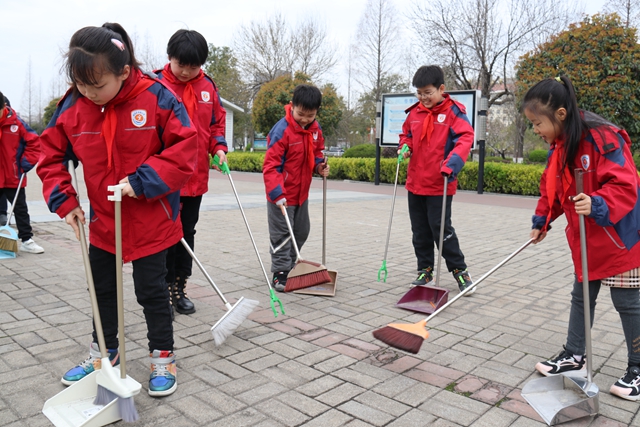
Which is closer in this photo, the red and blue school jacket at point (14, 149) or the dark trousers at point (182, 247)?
the dark trousers at point (182, 247)

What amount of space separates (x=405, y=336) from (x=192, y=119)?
195cm

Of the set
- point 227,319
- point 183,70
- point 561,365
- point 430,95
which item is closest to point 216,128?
point 183,70

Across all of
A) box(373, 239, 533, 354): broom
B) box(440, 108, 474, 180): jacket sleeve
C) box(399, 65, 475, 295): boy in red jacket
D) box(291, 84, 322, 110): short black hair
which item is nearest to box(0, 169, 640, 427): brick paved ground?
box(373, 239, 533, 354): broom

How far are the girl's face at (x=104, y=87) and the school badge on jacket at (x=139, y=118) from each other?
0.12m

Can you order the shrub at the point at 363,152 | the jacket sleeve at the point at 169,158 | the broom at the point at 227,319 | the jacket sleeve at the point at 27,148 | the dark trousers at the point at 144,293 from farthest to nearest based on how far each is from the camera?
the shrub at the point at 363,152, the jacket sleeve at the point at 27,148, the broom at the point at 227,319, the dark trousers at the point at 144,293, the jacket sleeve at the point at 169,158

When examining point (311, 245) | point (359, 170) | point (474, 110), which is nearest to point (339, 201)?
point (474, 110)

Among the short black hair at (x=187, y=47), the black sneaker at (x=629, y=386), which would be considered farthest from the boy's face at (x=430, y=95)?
the black sneaker at (x=629, y=386)

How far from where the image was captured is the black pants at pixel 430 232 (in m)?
4.36

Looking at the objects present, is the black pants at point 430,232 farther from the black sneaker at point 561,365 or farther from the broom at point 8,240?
the broom at point 8,240

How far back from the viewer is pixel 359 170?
16.6m

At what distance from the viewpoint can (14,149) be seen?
5.63 metres

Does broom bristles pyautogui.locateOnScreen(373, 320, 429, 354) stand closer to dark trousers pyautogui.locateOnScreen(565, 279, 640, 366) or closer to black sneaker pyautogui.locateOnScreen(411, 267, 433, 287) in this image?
dark trousers pyautogui.locateOnScreen(565, 279, 640, 366)

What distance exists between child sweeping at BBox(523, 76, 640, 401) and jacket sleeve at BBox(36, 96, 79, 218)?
222 cm

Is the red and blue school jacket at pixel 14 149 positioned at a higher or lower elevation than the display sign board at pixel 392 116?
lower
